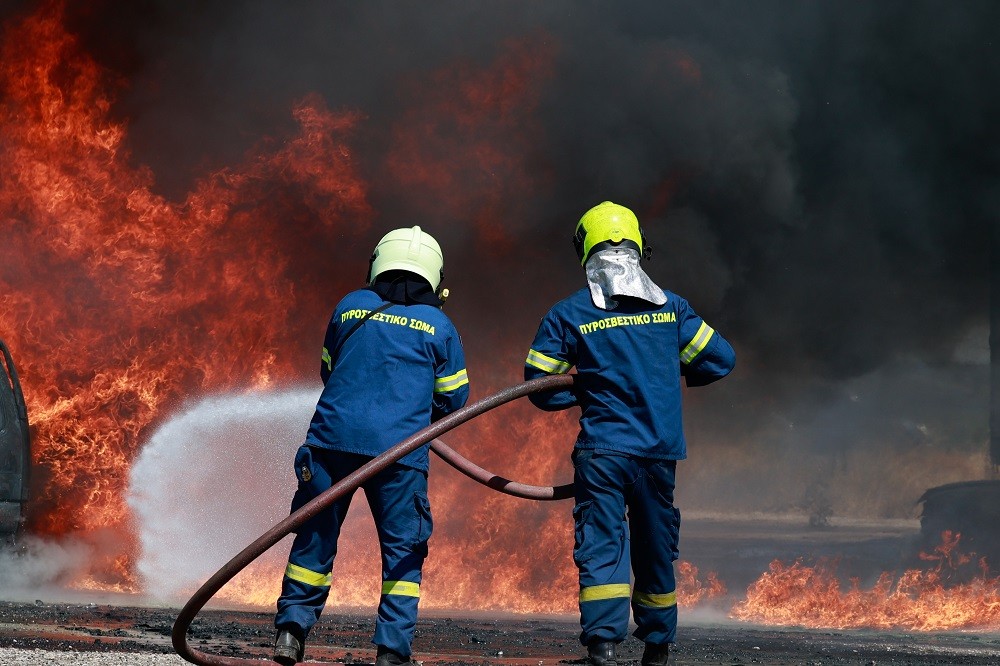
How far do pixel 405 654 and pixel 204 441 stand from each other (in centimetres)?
863

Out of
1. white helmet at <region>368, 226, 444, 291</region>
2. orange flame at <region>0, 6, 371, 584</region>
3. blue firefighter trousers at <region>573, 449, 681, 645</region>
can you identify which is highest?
orange flame at <region>0, 6, 371, 584</region>

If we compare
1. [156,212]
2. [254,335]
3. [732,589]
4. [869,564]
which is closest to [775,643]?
[732,589]

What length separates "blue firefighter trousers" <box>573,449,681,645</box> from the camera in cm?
459

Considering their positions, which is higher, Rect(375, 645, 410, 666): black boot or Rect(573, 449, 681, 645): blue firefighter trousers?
Rect(573, 449, 681, 645): blue firefighter trousers

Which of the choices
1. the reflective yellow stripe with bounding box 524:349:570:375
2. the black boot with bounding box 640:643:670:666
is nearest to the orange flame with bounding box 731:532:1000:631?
the black boot with bounding box 640:643:670:666

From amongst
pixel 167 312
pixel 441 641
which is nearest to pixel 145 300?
pixel 167 312

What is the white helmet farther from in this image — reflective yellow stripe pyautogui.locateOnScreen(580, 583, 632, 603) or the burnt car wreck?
the burnt car wreck

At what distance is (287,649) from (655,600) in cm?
161

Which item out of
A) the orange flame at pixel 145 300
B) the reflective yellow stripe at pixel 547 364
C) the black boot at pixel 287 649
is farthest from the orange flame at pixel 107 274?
the reflective yellow stripe at pixel 547 364

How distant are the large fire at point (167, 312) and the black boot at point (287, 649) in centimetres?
617

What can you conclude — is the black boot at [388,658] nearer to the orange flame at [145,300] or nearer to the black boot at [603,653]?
the black boot at [603,653]

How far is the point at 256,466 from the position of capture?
1290 centimetres

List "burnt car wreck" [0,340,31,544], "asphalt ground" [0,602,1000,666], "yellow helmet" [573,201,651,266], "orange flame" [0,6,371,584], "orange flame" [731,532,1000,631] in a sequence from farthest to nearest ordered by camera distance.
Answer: "orange flame" [0,6,371,584] → "orange flame" [731,532,1000,631] → "burnt car wreck" [0,340,31,544] → "asphalt ground" [0,602,1000,666] → "yellow helmet" [573,201,651,266]

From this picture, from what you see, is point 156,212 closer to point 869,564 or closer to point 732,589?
point 732,589
